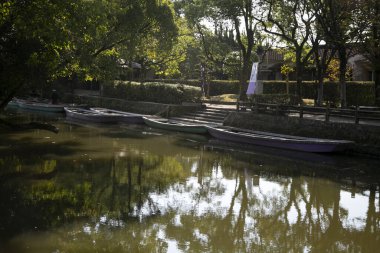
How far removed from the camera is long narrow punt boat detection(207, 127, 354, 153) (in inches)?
678

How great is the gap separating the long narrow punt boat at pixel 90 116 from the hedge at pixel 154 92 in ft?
13.5

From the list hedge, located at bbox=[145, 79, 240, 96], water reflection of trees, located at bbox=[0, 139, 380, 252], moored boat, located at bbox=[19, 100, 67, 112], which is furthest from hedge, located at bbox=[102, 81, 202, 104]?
water reflection of trees, located at bbox=[0, 139, 380, 252]

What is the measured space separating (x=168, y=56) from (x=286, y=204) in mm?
28160

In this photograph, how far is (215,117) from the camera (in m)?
25.8

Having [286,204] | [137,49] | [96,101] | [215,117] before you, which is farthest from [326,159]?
[96,101]

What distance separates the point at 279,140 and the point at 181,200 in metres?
8.76

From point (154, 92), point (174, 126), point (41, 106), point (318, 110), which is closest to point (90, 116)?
point (154, 92)

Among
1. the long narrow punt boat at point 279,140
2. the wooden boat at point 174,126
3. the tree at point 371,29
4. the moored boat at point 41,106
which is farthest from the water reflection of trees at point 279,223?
the moored boat at point 41,106

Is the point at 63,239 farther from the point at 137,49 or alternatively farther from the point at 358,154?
the point at 137,49

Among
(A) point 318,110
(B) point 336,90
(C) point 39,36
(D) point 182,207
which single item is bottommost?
(D) point 182,207

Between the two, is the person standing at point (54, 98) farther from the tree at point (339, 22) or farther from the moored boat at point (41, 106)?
the tree at point (339, 22)

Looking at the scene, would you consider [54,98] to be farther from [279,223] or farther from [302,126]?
[279,223]

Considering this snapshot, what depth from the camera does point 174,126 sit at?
2394 cm

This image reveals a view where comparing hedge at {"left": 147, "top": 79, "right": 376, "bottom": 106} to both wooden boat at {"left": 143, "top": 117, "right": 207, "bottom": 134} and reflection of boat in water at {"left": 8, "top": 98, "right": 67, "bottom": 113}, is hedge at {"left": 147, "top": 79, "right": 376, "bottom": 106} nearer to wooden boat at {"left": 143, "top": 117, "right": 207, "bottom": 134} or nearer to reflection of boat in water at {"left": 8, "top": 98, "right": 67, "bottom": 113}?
wooden boat at {"left": 143, "top": 117, "right": 207, "bottom": 134}
